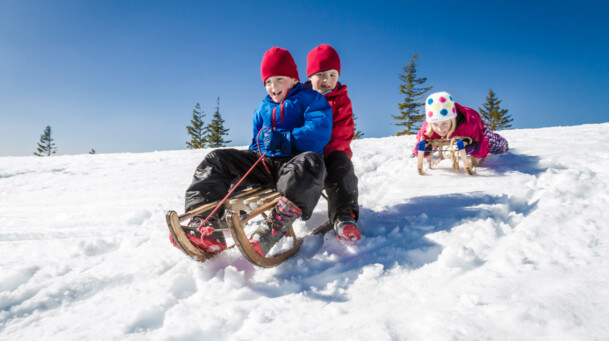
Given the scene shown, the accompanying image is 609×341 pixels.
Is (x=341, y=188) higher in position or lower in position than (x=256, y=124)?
lower

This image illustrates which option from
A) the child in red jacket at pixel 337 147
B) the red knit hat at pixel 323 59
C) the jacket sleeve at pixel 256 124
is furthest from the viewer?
the red knit hat at pixel 323 59

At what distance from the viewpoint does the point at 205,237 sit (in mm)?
1916

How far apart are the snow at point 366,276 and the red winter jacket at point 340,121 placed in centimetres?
64

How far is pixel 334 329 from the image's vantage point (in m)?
1.28

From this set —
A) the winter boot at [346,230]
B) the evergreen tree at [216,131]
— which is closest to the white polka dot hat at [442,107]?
the winter boot at [346,230]

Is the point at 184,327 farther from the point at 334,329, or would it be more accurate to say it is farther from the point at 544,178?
the point at 544,178

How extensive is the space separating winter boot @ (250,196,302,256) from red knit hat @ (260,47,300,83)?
1.21 metres

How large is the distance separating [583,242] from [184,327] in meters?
2.10

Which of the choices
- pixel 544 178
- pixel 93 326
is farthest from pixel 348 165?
pixel 544 178

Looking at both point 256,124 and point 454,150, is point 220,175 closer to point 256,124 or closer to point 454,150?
point 256,124

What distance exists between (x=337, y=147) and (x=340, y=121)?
0.29 meters

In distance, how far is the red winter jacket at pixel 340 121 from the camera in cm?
283

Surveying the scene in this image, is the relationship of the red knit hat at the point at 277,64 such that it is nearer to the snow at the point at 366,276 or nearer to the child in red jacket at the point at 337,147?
the child in red jacket at the point at 337,147

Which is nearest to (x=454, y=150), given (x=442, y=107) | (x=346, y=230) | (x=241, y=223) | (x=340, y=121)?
(x=442, y=107)
